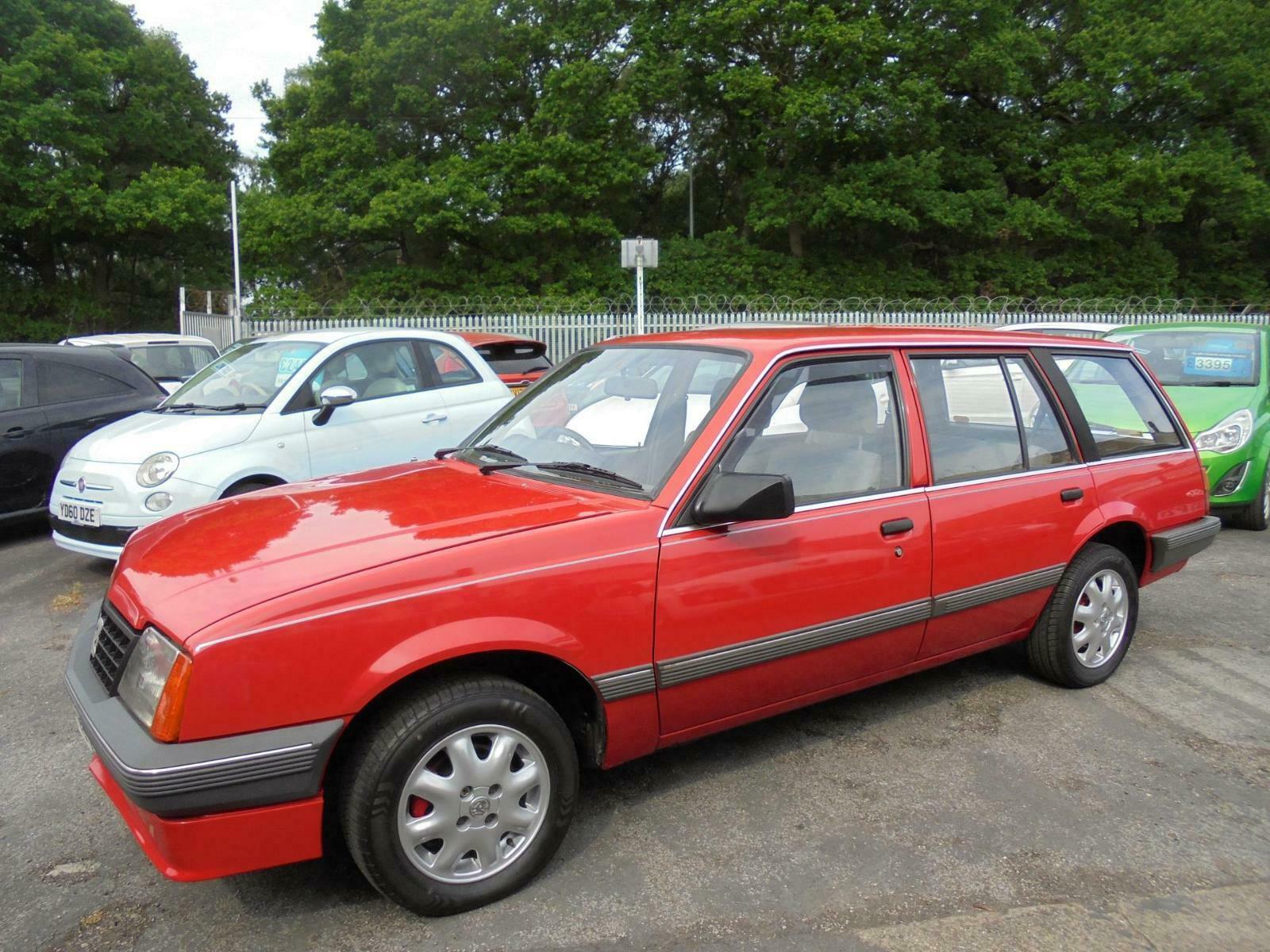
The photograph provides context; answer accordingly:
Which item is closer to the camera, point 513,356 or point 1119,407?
point 1119,407

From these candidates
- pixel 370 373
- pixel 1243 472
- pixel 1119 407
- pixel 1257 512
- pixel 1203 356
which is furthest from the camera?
pixel 1203 356

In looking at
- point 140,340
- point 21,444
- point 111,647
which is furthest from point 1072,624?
point 140,340

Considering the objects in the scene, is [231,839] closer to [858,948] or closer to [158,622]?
[158,622]

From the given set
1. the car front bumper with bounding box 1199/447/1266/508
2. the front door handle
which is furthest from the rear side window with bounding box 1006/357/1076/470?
the car front bumper with bounding box 1199/447/1266/508

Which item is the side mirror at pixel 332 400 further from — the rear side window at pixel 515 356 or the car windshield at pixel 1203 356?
the car windshield at pixel 1203 356

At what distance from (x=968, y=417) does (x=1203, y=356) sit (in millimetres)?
5600

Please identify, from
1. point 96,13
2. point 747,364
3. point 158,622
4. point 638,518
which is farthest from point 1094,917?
point 96,13

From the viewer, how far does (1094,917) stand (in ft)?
8.74

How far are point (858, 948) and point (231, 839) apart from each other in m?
1.66

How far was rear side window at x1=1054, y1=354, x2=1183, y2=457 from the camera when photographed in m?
4.50

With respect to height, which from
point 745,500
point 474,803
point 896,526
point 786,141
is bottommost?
point 474,803

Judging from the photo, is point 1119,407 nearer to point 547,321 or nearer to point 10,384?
point 10,384

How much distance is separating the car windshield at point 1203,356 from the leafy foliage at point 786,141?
1943cm

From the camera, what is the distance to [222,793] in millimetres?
2320
